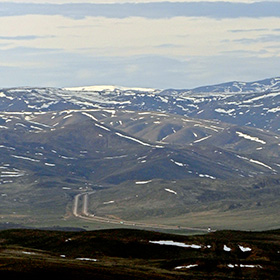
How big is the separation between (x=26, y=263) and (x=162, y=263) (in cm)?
2517

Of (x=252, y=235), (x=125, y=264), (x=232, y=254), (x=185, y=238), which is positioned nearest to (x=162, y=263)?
(x=125, y=264)

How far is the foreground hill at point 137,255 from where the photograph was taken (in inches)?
3334

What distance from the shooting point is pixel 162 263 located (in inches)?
4060

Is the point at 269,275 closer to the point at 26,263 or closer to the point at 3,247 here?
the point at 26,263

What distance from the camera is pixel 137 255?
372 feet

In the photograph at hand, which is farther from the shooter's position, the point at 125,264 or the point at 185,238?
the point at 185,238

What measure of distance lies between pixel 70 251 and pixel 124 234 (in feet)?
45.3

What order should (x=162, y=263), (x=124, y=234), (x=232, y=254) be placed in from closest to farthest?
(x=162, y=263), (x=232, y=254), (x=124, y=234)

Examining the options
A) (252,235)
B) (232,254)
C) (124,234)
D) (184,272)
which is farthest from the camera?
(252,235)

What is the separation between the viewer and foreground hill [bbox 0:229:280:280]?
84688mm

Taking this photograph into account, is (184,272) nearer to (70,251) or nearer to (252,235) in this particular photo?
(70,251)

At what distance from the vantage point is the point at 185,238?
12394 centimetres

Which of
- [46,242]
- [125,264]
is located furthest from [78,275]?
[46,242]

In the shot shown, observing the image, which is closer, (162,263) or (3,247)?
(162,263)
